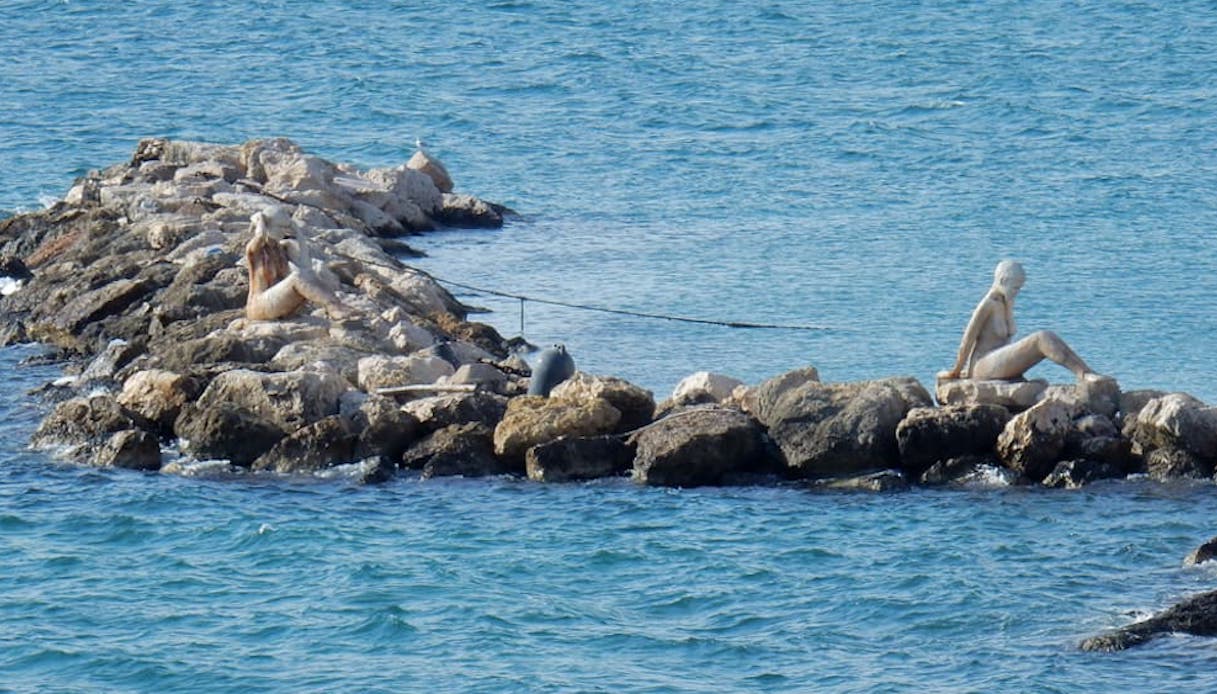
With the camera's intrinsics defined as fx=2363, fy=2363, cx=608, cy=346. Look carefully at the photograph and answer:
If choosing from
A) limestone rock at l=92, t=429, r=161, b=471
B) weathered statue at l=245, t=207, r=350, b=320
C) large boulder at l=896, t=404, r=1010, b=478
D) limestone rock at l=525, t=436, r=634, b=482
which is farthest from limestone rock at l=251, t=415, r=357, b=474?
large boulder at l=896, t=404, r=1010, b=478

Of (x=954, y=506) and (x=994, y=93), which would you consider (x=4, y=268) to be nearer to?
(x=954, y=506)

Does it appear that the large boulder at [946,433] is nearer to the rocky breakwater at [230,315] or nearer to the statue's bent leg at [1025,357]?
the statue's bent leg at [1025,357]

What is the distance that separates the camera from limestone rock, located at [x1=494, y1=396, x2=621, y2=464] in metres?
24.7

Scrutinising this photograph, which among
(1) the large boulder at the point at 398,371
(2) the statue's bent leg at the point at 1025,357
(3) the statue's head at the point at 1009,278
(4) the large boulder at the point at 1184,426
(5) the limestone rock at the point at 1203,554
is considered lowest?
(5) the limestone rock at the point at 1203,554

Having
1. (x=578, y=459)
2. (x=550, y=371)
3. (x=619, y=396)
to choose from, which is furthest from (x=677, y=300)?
(x=578, y=459)

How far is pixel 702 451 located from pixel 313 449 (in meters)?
4.11

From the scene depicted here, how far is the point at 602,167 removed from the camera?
47812 mm

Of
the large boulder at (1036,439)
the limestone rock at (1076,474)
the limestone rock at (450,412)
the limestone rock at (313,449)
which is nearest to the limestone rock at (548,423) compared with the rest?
the limestone rock at (450,412)

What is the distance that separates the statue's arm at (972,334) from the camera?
25.0m

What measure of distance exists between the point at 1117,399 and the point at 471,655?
8.17 meters

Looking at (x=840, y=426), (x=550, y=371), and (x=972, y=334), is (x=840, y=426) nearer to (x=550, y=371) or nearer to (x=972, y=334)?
(x=972, y=334)

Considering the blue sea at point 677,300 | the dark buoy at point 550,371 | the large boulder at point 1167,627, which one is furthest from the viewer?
the dark buoy at point 550,371

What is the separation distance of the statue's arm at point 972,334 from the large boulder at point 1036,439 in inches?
43.8

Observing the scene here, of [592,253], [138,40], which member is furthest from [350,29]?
[592,253]
